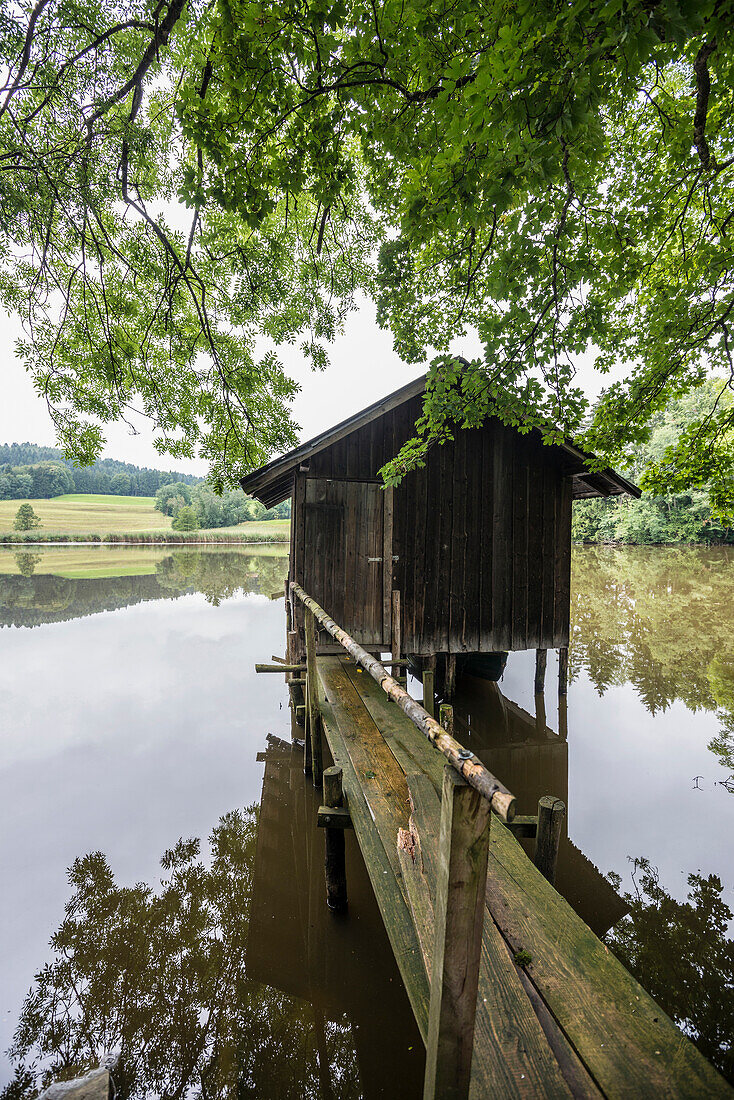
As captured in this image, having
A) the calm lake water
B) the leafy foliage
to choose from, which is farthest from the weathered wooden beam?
the leafy foliage

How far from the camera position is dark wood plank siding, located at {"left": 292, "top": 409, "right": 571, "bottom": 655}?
7.57m

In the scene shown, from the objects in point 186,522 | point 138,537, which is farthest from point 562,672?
point 186,522

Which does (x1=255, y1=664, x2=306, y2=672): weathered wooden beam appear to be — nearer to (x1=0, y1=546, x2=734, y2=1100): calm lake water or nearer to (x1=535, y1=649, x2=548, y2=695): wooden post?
(x1=0, y1=546, x2=734, y2=1100): calm lake water

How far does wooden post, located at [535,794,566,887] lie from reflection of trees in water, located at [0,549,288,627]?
17.2m

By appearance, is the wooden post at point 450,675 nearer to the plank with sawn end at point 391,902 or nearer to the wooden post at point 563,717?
the wooden post at point 563,717

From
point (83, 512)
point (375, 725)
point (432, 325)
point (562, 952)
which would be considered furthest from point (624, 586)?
point (83, 512)

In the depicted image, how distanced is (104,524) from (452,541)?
6078 cm

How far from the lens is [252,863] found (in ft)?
15.8

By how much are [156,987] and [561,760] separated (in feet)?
19.7

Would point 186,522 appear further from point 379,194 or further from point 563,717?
point 379,194

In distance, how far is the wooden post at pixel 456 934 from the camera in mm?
1304

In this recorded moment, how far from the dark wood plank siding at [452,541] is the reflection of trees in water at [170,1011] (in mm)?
4391

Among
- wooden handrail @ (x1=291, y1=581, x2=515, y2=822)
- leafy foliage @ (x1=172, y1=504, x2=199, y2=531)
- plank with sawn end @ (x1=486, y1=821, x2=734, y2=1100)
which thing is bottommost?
plank with sawn end @ (x1=486, y1=821, x2=734, y2=1100)

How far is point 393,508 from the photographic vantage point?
7617 millimetres
